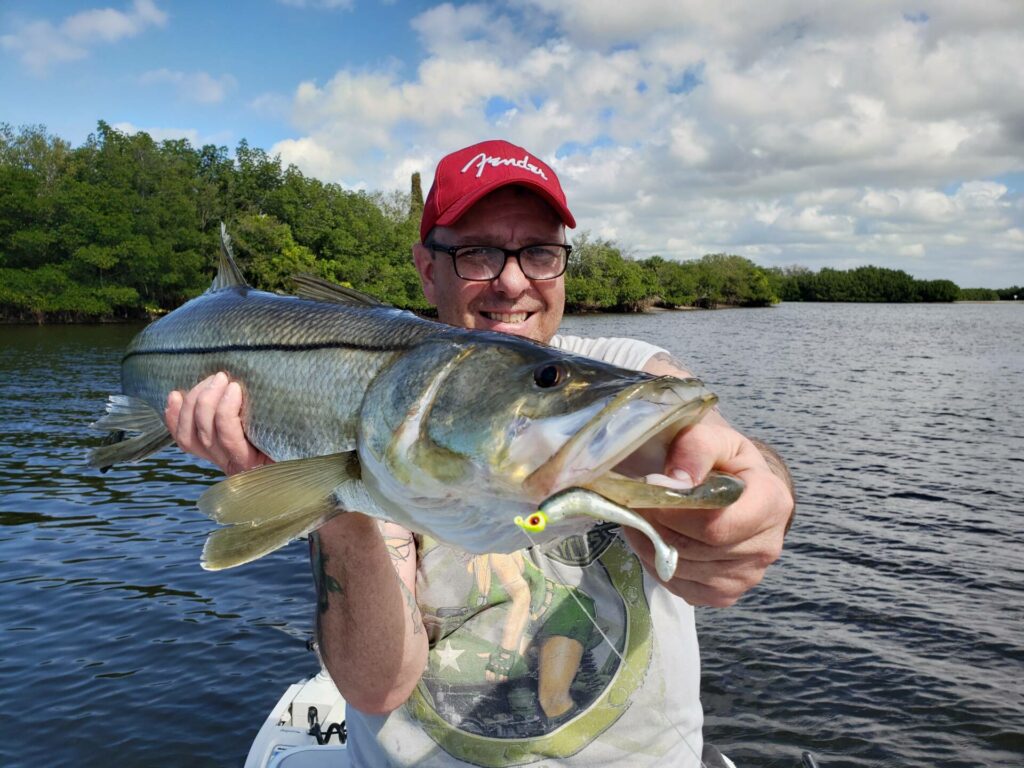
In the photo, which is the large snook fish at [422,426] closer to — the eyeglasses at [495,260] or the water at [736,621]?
the eyeglasses at [495,260]

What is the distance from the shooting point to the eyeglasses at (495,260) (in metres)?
3.50

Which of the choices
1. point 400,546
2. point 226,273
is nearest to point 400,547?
point 400,546

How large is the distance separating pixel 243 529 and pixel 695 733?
6.28ft

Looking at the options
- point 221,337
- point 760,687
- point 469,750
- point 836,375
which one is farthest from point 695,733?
point 836,375

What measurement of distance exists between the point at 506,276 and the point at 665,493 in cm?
225

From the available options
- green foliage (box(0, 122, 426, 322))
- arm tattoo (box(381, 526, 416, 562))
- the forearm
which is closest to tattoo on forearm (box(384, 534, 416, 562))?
arm tattoo (box(381, 526, 416, 562))

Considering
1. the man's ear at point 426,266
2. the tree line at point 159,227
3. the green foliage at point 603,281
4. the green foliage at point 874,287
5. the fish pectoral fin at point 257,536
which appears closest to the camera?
the fish pectoral fin at point 257,536

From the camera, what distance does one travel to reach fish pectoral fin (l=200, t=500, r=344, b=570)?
1.96 metres

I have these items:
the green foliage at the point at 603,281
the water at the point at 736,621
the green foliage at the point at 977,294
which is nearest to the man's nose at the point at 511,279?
the water at the point at 736,621

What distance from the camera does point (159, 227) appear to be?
6488 cm

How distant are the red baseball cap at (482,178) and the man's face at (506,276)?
8cm

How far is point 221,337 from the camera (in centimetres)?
269

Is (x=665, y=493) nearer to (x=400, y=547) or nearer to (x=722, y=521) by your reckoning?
(x=722, y=521)

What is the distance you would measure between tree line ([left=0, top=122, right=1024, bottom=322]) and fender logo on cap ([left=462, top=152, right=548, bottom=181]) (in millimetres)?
46716
